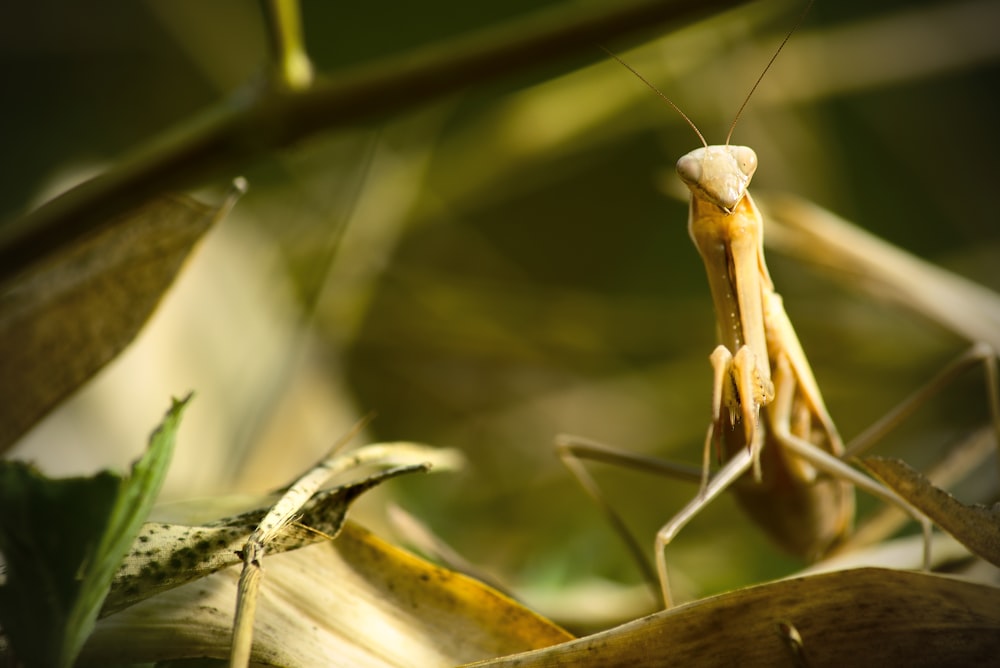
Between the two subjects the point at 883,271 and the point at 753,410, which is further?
the point at 883,271

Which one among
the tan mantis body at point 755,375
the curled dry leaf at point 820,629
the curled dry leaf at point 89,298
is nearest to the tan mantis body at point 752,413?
the tan mantis body at point 755,375

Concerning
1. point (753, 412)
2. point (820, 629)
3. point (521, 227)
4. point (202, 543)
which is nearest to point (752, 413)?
point (753, 412)

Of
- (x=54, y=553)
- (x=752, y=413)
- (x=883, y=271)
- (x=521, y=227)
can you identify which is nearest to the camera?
(x=54, y=553)

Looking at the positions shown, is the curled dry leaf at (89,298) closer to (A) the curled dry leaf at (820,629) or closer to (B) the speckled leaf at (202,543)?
(B) the speckled leaf at (202,543)

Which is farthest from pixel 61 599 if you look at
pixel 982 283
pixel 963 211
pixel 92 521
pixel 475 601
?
pixel 963 211

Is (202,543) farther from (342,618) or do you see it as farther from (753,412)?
(753,412)

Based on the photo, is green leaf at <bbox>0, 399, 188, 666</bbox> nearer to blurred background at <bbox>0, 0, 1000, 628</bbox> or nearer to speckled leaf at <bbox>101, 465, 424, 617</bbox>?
speckled leaf at <bbox>101, 465, 424, 617</bbox>

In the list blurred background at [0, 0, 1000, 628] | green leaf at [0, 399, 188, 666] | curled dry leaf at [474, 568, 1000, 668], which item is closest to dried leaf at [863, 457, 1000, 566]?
curled dry leaf at [474, 568, 1000, 668]

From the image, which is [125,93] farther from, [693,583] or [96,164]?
[693,583]
